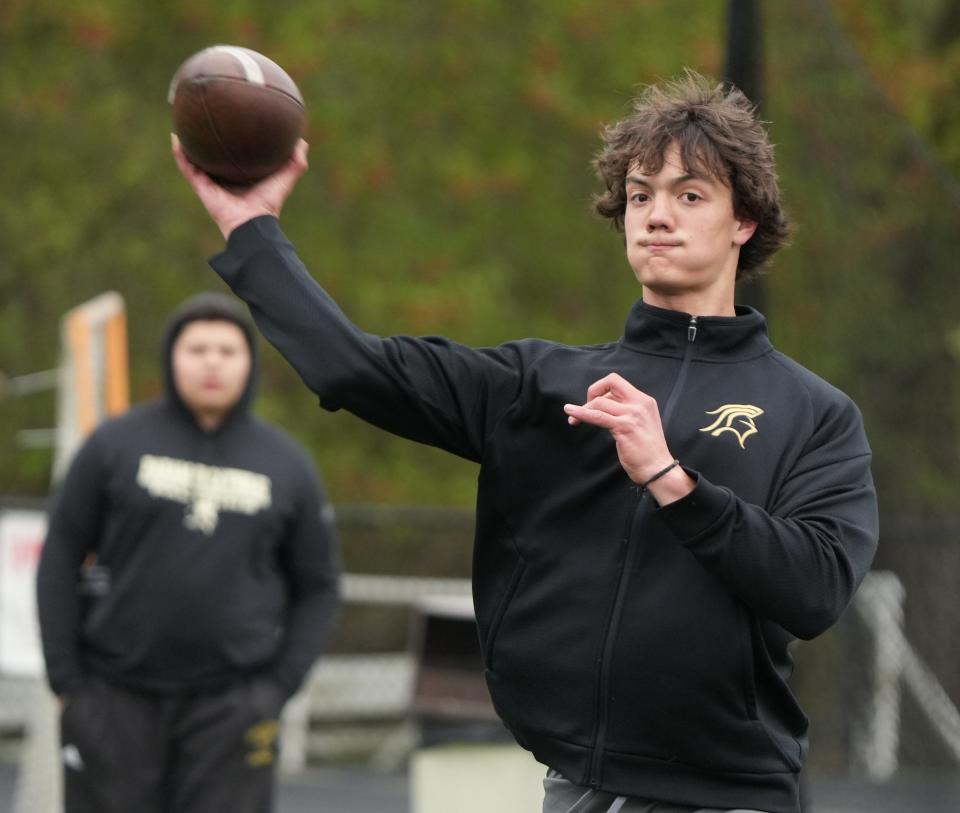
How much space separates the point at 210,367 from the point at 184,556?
0.71 m

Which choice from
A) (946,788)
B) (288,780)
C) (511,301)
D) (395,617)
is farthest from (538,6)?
(946,788)

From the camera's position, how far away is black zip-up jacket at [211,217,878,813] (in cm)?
349

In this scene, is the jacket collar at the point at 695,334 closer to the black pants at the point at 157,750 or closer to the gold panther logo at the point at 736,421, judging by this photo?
the gold panther logo at the point at 736,421

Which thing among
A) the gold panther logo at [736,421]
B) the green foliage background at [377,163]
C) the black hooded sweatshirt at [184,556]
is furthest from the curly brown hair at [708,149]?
the green foliage background at [377,163]

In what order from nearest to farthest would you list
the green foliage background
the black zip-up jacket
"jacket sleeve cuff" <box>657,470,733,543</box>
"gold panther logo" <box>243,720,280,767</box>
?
"jacket sleeve cuff" <box>657,470,733,543</box>
the black zip-up jacket
"gold panther logo" <box>243,720,280,767</box>
the green foliage background

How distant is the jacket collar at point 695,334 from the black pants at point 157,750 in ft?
9.78

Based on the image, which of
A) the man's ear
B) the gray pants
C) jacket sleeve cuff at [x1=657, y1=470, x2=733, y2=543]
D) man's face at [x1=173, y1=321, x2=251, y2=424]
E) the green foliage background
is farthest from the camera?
the green foliage background

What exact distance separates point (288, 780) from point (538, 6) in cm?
677

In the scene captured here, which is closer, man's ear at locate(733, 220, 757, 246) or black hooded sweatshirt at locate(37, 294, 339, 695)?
man's ear at locate(733, 220, 757, 246)

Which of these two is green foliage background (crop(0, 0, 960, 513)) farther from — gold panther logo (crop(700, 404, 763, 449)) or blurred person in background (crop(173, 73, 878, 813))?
gold panther logo (crop(700, 404, 763, 449))

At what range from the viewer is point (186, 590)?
634cm

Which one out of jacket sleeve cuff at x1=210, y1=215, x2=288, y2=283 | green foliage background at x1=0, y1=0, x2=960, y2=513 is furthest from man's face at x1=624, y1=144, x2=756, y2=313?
green foliage background at x1=0, y1=0, x2=960, y2=513

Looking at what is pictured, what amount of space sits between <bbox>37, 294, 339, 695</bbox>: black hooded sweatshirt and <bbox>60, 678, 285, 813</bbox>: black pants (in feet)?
0.24

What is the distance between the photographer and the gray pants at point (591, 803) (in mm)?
3615
